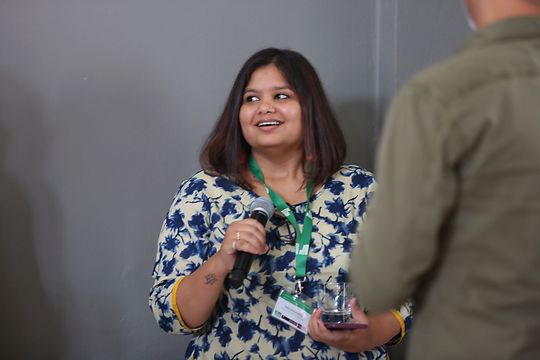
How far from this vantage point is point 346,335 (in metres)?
1.69

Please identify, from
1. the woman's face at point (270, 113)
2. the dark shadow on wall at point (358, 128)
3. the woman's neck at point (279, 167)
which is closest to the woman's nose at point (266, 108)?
the woman's face at point (270, 113)

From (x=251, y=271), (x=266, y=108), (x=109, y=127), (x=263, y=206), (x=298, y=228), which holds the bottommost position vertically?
(x=251, y=271)

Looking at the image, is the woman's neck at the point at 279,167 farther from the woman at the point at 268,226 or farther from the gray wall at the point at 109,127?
the gray wall at the point at 109,127

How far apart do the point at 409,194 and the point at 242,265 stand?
740 mm

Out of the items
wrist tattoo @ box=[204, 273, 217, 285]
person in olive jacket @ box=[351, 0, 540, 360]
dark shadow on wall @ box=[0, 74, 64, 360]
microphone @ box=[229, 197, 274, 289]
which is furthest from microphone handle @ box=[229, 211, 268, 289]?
dark shadow on wall @ box=[0, 74, 64, 360]

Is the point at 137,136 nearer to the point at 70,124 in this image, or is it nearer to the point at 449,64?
the point at 70,124

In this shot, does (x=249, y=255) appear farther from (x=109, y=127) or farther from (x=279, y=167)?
(x=109, y=127)

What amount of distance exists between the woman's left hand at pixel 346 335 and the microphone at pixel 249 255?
0.23 metres

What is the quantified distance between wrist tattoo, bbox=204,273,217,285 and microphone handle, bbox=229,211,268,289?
0.14 m

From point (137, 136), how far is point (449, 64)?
169cm

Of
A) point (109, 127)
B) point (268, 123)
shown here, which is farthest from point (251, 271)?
point (109, 127)

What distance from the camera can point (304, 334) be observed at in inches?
71.6

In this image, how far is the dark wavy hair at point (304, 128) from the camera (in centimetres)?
201

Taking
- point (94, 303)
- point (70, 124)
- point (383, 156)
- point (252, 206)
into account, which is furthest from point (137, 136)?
point (383, 156)
